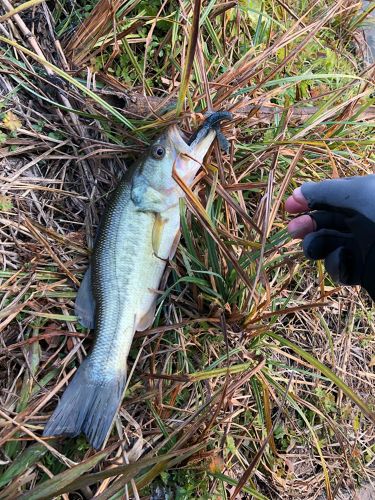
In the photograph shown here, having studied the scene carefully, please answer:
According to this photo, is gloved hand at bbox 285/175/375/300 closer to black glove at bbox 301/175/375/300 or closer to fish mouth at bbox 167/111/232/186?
black glove at bbox 301/175/375/300

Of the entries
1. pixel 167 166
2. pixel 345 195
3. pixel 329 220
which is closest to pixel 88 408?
pixel 167 166

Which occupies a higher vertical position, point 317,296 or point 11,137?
point 11,137

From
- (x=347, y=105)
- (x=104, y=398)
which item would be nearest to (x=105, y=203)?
(x=104, y=398)

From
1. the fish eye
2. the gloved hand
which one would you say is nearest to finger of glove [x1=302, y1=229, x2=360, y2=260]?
the gloved hand

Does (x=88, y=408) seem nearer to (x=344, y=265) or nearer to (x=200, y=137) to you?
(x=344, y=265)

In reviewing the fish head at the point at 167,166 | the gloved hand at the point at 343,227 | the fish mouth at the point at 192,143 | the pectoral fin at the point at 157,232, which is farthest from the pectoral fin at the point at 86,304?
the gloved hand at the point at 343,227

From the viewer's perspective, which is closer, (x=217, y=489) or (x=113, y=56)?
(x=217, y=489)

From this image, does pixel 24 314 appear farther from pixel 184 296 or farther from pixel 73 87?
pixel 73 87
